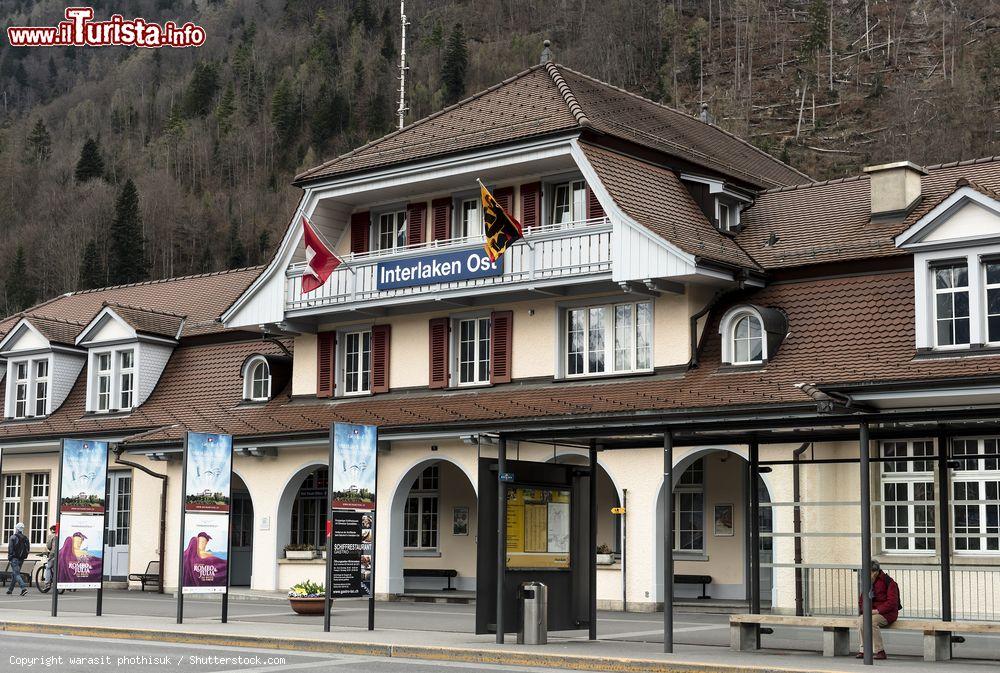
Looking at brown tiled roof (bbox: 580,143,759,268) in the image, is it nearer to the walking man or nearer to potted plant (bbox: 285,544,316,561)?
potted plant (bbox: 285,544,316,561)

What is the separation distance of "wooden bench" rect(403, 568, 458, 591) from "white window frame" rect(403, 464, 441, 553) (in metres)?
0.62

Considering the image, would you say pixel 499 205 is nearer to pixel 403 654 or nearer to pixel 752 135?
pixel 403 654

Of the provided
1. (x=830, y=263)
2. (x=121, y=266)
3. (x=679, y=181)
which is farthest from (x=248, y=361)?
(x=121, y=266)

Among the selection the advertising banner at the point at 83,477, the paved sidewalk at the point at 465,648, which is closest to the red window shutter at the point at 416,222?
the advertising banner at the point at 83,477

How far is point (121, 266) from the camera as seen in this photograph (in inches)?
3482

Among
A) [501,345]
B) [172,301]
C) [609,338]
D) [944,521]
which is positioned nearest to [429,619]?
[609,338]

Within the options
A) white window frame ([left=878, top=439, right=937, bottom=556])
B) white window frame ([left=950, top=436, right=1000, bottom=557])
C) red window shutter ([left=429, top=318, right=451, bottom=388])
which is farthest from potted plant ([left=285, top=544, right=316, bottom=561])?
white window frame ([left=950, top=436, right=1000, bottom=557])

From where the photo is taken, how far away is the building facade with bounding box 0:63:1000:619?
2453 centimetres

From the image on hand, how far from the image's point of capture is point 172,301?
4150 centimetres

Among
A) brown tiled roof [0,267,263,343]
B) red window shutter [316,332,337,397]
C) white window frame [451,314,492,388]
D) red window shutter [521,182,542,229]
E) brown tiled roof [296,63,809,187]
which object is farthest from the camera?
brown tiled roof [0,267,263,343]

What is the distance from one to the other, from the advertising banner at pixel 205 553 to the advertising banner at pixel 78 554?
2867 mm

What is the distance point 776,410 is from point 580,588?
6.08 meters

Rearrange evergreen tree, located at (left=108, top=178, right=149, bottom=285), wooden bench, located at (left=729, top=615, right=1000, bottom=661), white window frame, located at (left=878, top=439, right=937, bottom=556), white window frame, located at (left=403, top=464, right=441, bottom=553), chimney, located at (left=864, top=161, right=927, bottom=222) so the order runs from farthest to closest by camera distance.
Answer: evergreen tree, located at (left=108, top=178, right=149, bottom=285) → white window frame, located at (left=403, top=464, right=441, bottom=553) → chimney, located at (left=864, top=161, right=927, bottom=222) → white window frame, located at (left=878, top=439, right=937, bottom=556) → wooden bench, located at (left=729, top=615, right=1000, bottom=661)

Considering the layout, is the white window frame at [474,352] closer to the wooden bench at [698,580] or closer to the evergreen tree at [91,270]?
the wooden bench at [698,580]
